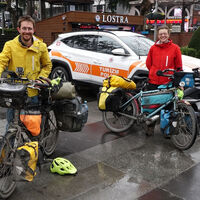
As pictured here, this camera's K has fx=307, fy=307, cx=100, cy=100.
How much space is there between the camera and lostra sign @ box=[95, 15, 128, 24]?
18.3 meters

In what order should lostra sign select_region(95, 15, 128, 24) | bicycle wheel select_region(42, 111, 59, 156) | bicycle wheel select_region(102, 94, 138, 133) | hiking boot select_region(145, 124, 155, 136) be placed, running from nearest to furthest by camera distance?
bicycle wheel select_region(42, 111, 59, 156) → hiking boot select_region(145, 124, 155, 136) → bicycle wheel select_region(102, 94, 138, 133) → lostra sign select_region(95, 15, 128, 24)

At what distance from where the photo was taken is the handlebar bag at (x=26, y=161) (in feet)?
10.5

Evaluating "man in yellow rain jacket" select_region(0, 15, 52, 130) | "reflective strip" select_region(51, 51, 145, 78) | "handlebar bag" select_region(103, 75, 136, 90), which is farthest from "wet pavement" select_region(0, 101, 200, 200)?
"reflective strip" select_region(51, 51, 145, 78)

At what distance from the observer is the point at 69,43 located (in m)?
8.90

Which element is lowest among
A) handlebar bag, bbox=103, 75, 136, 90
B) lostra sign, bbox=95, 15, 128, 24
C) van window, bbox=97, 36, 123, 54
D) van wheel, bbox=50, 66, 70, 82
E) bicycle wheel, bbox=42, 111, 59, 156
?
bicycle wheel, bbox=42, 111, 59, 156

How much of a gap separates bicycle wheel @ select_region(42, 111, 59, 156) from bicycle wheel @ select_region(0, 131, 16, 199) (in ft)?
3.02

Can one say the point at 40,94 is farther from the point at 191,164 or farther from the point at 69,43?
the point at 69,43

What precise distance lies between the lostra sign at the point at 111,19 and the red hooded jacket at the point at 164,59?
44.2 ft

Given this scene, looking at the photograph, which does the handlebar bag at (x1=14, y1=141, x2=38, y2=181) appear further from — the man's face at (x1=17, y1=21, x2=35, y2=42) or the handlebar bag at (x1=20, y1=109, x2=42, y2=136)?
the man's face at (x1=17, y1=21, x2=35, y2=42)

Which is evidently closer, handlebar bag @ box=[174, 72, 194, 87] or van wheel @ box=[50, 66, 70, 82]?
handlebar bag @ box=[174, 72, 194, 87]

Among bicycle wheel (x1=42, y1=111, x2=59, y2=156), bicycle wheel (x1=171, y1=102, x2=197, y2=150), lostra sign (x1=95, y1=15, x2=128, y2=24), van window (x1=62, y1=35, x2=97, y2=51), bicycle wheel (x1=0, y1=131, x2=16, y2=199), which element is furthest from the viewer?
lostra sign (x1=95, y1=15, x2=128, y2=24)

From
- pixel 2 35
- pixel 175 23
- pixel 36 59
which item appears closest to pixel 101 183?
pixel 36 59

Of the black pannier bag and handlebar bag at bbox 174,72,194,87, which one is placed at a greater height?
handlebar bag at bbox 174,72,194,87

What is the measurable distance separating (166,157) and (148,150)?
359 mm
